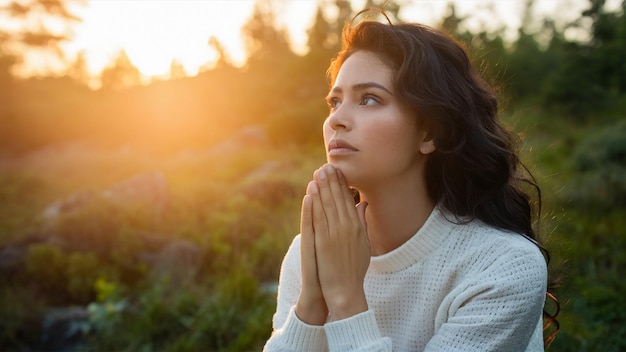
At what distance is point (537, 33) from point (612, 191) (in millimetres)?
27978

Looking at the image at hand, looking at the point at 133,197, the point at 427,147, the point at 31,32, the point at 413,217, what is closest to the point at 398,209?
the point at 413,217

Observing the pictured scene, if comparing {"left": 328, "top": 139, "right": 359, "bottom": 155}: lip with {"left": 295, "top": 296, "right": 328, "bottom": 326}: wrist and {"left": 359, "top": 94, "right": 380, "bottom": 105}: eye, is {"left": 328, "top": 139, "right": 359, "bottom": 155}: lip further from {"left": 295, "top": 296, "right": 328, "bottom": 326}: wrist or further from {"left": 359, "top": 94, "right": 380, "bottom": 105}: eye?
{"left": 295, "top": 296, "right": 328, "bottom": 326}: wrist

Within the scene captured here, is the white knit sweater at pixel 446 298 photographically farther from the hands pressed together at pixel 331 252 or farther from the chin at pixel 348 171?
the chin at pixel 348 171

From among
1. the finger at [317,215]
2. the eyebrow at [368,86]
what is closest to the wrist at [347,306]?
the finger at [317,215]

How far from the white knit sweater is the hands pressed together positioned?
0.07 metres

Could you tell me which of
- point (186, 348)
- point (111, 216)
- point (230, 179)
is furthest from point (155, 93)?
point (186, 348)

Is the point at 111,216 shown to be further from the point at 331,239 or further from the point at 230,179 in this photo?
the point at 331,239

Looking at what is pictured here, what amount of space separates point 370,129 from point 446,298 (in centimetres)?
73

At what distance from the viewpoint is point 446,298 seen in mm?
2139

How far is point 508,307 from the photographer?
197 centimetres

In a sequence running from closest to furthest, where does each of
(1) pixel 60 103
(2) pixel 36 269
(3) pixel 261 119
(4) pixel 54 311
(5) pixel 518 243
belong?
1. (5) pixel 518 243
2. (4) pixel 54 311
3. (2) pixel 36 269
4. (3) pixel 261 119
5. (1) pixel 60 103

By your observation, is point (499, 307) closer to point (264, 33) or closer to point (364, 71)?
point (364, 71)

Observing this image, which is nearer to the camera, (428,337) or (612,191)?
(428,337)

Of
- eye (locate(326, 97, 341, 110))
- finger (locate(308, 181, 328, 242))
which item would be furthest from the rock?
finger (locate(308, 181, 328, 242))
